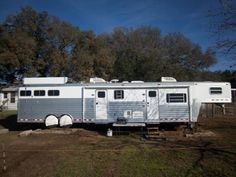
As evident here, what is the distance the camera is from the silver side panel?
49.2 feet

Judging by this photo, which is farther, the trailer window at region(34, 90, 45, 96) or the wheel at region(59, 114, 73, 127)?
the trailer window at region(34, 90, 45, 96)

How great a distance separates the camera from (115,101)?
1469 cm

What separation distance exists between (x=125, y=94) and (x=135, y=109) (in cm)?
106

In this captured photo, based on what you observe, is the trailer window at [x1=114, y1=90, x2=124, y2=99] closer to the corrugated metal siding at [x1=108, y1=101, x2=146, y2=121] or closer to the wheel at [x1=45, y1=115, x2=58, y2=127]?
the corrugated metal siding at [x1=108, y1=101, x2=146, y2=121]

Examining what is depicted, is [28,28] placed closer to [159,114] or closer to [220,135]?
[159,114]

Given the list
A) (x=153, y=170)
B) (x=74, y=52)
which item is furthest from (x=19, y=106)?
(x=74, y=52)

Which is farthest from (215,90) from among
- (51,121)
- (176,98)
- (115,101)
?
(51,121)

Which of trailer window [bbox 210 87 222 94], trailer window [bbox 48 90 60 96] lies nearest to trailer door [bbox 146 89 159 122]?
trailer window [bbox 210 87 222 94]

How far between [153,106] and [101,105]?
10.0ft

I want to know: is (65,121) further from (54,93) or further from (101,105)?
(101,105)

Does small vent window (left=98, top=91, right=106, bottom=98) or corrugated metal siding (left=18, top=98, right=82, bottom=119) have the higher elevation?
small vent window (left=98, top=91, right=106, bottom=98)

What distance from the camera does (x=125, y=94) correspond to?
14688 mm

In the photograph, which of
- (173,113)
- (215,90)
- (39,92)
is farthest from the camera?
(39,92)

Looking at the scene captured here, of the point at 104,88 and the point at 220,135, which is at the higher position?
the point at 104,88
